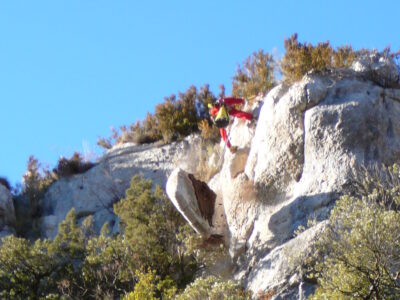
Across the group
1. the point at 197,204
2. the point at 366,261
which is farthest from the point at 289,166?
the point at 366,261

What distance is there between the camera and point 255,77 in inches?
902

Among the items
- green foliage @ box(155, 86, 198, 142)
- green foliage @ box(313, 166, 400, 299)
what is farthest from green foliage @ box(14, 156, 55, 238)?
green foliage @ box(313, 166, 400, 299)

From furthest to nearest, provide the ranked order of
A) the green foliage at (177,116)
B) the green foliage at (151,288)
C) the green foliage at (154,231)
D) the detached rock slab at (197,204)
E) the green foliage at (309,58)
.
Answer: the green foliage at (177,116) → the green foliage at (309,58) → the green foliage at (154,231) → the detached rock slab at (197,204) → the green foliage at (151,288)

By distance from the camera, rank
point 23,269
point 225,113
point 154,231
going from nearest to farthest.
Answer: point 154,231
point 23,269
point 225,113

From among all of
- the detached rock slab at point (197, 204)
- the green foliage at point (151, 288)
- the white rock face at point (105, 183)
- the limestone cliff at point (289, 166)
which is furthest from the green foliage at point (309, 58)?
the green foliage at point (151, 288)

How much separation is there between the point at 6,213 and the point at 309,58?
26.6ft

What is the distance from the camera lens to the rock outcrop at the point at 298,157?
1716 cm

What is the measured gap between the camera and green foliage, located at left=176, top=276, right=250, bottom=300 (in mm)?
15789

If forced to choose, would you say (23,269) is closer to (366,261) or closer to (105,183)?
(105,183)

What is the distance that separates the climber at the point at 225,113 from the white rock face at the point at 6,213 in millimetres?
5742

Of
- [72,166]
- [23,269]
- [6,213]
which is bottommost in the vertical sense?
[23,269]

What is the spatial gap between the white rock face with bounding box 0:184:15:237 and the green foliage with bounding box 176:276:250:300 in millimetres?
7707

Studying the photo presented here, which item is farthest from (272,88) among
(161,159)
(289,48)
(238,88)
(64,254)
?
(64,254)

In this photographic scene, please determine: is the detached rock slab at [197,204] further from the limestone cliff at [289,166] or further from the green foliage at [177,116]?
the green foliage at [177,116]
